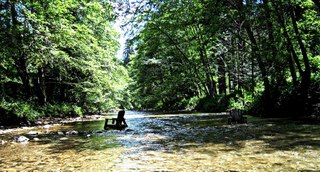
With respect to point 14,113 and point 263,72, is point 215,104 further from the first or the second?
point 14,113

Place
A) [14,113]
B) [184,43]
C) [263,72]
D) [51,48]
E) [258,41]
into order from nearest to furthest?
[51,48]
[263,72]
[14,113]
[258,41]
[184,43]

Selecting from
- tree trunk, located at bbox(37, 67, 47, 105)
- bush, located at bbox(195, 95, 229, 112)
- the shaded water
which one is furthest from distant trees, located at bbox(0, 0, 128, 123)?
bush, located at bbox(195, 95, 229, 112)

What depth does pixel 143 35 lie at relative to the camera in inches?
1004

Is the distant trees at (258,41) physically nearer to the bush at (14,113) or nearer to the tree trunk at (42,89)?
the bush at (14,113)

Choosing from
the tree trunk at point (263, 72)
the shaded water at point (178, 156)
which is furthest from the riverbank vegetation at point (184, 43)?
the shaded water at point (178, 156)

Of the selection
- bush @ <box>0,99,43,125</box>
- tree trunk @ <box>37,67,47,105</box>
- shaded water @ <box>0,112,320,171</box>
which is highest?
tree trunk @ <box>37,67,47,105</box>

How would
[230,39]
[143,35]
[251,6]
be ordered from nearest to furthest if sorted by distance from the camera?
1. [251,6]
2. [230,39]
3. [143,35]

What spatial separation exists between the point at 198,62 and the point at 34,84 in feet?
53.7

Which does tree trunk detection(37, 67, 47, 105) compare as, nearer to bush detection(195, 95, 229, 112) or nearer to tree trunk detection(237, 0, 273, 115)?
bush detection(195, 95, 229, 112)

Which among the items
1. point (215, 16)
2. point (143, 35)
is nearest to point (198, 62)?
point (143, 35)

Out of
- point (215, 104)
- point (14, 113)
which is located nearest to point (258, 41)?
point (215, 104)

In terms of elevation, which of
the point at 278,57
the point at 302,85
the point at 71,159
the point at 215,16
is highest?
the point at 215,16

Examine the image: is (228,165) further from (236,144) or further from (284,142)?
(284,142)

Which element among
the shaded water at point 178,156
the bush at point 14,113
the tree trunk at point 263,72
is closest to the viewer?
the shaded water at point 178,156
